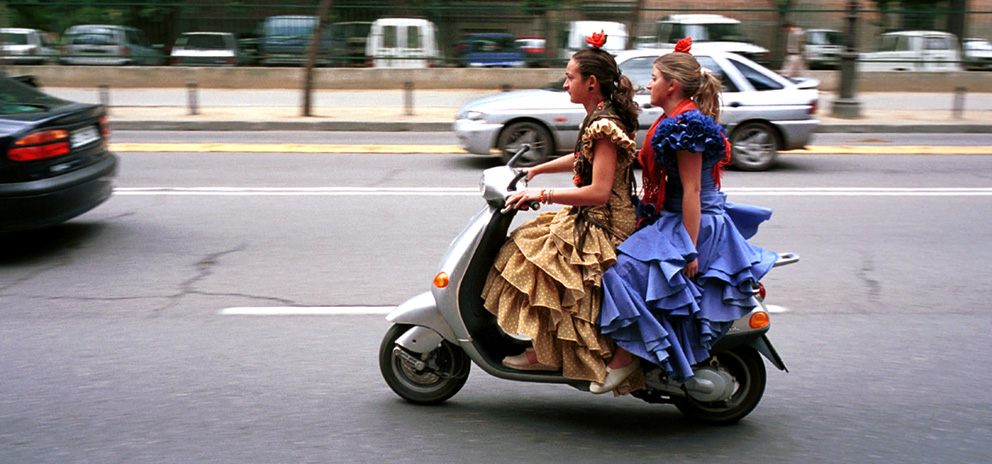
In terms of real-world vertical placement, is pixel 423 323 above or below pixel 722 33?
below

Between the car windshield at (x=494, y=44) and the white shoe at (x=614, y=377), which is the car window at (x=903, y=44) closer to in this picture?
the car windshield at (x=494, y=44)

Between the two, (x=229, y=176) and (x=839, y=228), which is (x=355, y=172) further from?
(x=839, y=228)

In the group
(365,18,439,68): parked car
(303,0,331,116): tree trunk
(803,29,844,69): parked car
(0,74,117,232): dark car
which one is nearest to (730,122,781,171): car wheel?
(0,74,117,232): dark car

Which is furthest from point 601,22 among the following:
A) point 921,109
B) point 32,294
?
Answer: point 32,294

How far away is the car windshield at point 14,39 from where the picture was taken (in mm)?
22984

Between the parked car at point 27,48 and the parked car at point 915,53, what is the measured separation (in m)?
21.3

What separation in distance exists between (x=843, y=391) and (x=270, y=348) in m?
3.00

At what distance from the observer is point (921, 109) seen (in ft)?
61.4

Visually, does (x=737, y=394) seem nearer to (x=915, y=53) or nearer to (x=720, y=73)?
(x=720, y=73)

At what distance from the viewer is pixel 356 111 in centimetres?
1791

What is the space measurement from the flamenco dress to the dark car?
4454 millimetres

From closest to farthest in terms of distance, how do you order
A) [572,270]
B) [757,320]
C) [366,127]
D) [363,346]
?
1. [572,270]
2. [757,320]
3. [363,346]
4. [366,127]

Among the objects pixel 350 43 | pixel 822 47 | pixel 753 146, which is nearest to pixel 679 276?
pixel 753 146

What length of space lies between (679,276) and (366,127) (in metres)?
13.1
